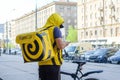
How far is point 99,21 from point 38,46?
8899 cm

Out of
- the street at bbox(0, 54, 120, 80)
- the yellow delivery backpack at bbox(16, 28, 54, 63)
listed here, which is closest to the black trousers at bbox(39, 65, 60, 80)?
the yellow delivery backpack at bbox(16, 28, 54, 63)

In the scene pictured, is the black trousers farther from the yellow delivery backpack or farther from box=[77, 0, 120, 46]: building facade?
box=[77, 0, 120, 46]: building facade

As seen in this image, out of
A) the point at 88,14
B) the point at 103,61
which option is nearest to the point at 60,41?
the point at 103,61

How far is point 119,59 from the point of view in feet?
111

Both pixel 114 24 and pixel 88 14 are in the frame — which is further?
pixel 88 14

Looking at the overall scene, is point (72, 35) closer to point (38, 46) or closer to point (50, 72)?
point (50, 72)

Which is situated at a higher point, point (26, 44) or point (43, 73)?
point (26, 44)

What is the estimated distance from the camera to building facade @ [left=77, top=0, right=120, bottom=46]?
3366 inches

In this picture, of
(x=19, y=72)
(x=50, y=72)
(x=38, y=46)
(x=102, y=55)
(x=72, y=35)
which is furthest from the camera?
(x=72, y=35)

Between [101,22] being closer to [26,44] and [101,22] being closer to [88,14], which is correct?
[88,14]

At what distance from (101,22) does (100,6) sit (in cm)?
373

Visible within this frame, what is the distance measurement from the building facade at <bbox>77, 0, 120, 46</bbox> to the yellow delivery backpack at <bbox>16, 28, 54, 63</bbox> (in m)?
78.1

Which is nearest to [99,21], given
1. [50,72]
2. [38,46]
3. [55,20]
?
[55,20]

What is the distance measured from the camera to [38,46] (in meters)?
5.70
